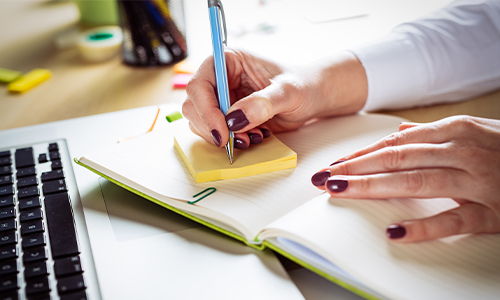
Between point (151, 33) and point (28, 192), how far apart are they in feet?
1.86

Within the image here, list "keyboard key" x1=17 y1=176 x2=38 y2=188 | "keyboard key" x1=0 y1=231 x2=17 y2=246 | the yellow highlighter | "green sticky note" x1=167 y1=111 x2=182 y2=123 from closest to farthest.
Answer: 1. "keyboard key" x1=0 y1=231 x2=17 y2=246
2. "keyboard key" x1=17 y1=176 x2=38 y2=188
3. "green sticky note" x1=167 y1=111 x2=182 y2=123
4. the yellow highlighter

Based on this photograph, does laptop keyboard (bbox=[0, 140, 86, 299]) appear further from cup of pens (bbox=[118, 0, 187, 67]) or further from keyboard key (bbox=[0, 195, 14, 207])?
cup of pens (bbox=[118, 0, 187, 67])

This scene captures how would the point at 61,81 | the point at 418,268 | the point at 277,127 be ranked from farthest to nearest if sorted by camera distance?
the point at 61,81 < the point at 277,127 < the point at 418,268

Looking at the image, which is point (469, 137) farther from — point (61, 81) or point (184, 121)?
point (61, 81)

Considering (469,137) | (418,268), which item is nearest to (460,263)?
(418,268)

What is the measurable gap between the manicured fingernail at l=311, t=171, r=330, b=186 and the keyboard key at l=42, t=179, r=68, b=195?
313 millimetres

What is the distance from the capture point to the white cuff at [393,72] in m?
0.79

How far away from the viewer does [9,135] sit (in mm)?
777

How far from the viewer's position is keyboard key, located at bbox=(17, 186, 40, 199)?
0.61m

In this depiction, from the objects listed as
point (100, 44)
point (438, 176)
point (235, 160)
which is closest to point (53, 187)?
point (235, 160)

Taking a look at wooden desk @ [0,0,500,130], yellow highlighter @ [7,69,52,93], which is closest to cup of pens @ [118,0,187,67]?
wooden desk @ [0,0,500,130]

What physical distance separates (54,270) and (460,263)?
39cm

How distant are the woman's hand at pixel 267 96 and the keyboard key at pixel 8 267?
0.87 feet

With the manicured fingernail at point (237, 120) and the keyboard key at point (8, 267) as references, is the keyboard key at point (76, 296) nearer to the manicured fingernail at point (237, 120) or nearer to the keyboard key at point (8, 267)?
the keyboard key at point (8, 267)
